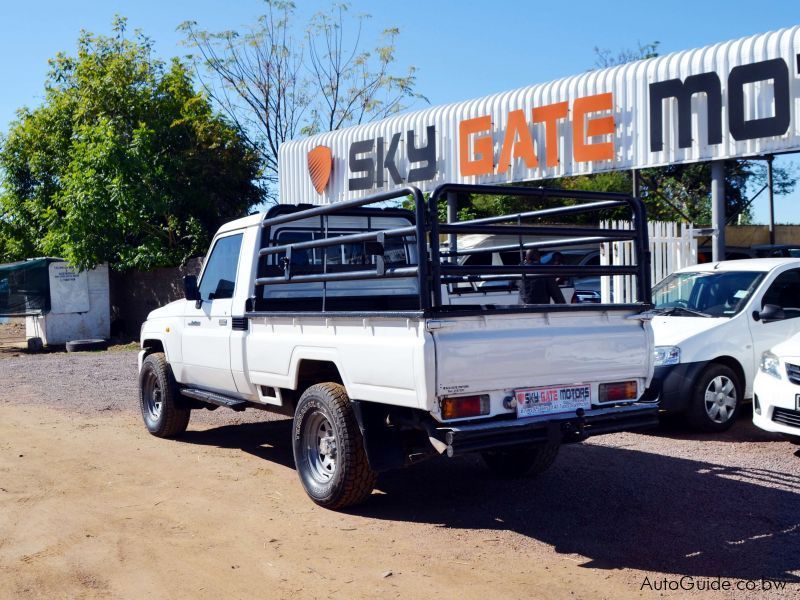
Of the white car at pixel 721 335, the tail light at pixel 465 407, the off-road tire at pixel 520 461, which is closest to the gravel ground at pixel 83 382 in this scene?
the off-road tire at pixel 520 461

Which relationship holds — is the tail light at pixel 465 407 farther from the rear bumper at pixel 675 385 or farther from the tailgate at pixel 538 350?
the rear bumper at pixel 675 385

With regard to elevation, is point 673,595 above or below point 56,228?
below

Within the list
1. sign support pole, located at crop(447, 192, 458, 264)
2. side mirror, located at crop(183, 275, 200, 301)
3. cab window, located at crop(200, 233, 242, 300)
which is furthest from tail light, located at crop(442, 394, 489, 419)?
side mirror, located at crop(183, 275, 200, 301)

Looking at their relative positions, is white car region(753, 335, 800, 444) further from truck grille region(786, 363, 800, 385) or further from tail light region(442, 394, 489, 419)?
tail light region(442, 394, 489, 419)

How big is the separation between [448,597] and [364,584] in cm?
49

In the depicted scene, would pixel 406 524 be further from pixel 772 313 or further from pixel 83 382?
pixel 83 382

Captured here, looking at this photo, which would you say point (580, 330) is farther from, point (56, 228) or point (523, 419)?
point (56, 228)

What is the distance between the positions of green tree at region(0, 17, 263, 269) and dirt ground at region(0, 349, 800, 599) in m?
14.0

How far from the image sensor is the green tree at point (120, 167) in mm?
21781

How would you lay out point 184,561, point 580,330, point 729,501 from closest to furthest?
point 184,561 < point 580,330 < point 729,501

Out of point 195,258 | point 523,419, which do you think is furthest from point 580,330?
point 195,258

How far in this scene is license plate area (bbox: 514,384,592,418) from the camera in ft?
18.0

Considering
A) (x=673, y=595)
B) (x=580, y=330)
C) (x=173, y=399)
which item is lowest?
(x=673, y=595)

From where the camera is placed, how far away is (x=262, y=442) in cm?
889
